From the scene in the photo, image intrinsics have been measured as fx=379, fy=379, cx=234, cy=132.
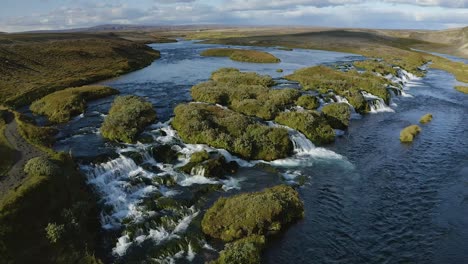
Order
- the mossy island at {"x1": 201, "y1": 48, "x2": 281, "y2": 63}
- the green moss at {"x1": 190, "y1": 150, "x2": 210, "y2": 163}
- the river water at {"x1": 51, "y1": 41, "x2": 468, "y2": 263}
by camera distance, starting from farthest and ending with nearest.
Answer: the mossy island at {"x1": 201, "y1": 48, "x2": 281, "y2": 63} → the green moss at {"x1": 190, "y1": 150, "x2": 210, "y2": 163} → the river water at {"x1": 51, "y1": 41, "x2": 468, "y2": 263}

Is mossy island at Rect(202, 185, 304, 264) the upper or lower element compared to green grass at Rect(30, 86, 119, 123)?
lower

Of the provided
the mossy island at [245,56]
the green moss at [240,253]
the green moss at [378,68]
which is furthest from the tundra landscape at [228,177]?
the mossy island at [245,56]

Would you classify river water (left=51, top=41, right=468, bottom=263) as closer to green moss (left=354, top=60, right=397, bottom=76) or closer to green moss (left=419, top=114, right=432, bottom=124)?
green moss (left=419, top=114, right=432, bottom=124)

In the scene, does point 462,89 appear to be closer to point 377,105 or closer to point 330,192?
point 377,105

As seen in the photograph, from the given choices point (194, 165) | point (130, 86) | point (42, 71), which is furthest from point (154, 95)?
point (42, 71)

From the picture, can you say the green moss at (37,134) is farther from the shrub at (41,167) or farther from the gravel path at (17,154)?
the shrub at (41,167)

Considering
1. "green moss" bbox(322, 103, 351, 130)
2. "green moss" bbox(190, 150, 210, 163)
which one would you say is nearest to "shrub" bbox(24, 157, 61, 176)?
"green moss" bbox(190, 150, 210, 163)
